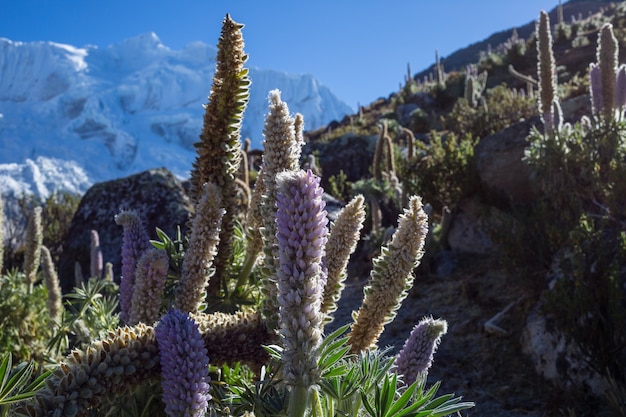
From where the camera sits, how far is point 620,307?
4008 mm

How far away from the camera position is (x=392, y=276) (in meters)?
1.42

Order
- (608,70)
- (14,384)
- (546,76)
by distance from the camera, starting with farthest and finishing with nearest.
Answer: (546,76)
(608,70)
(14,384)

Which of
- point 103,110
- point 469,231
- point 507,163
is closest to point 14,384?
point 469,231

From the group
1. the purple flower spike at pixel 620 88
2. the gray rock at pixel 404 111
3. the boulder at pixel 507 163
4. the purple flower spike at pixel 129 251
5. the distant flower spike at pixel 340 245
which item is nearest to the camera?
the distant flower spike at pixel 340 245

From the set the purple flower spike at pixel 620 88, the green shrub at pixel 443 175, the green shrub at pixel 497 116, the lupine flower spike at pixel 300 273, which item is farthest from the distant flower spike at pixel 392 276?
the green shrub at pixel 497 116

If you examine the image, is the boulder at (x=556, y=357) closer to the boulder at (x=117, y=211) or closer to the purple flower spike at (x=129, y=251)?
the purple flower spike at (x=129, y=251)

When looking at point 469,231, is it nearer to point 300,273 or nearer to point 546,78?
point 546,78

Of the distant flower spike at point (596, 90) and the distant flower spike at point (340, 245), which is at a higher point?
the distant flower spike at point (596, 90)

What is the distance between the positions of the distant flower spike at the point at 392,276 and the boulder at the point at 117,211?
4.42m

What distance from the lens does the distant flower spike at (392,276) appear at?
1348 millimetres

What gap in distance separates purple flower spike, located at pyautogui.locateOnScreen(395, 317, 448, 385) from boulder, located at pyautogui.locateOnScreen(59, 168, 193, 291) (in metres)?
4.58

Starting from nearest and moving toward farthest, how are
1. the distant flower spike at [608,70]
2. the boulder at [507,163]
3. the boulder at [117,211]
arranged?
the distant flower spike at [608,70] → the boulder at [117,211] → the boulder at [507,163]

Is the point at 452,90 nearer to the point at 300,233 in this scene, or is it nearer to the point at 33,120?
the point at 300,233

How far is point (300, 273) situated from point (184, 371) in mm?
277
